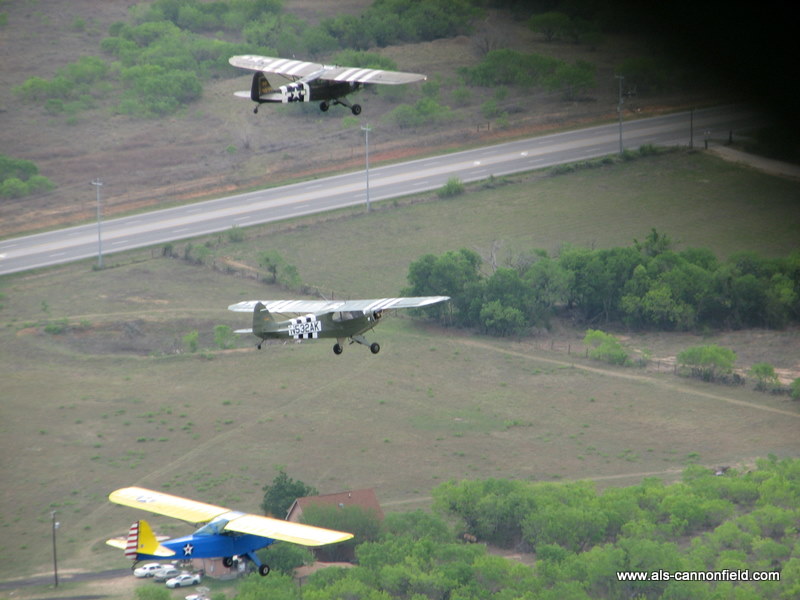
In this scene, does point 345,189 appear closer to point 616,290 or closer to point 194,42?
point 616,290

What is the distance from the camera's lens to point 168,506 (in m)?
59.1

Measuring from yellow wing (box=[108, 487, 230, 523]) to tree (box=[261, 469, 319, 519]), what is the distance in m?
15.8

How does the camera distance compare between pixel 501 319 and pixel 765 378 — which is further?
pixel 501 319

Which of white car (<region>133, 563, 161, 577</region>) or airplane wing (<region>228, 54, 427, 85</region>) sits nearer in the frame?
airplane wing (<region>228, 54, 427, 85</region>)

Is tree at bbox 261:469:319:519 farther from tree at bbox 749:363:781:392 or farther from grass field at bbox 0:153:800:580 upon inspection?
tree at bbox 749:363:781:392

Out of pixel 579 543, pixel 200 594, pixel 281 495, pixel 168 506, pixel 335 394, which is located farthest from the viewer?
pixel 335 394

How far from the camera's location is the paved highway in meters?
127

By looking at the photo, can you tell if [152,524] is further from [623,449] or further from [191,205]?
[191,205]

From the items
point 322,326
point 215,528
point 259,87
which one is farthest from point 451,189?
point 215,528

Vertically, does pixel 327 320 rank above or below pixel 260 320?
below

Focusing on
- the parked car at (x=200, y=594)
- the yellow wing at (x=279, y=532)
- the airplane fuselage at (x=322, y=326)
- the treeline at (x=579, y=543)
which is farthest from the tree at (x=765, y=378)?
the yellow wing at (x=279, y=532)

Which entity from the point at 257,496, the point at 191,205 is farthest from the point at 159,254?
the point at 257,496

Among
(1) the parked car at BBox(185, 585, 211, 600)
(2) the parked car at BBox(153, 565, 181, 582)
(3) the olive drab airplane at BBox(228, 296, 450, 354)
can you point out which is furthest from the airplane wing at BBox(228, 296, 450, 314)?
(2) the parked car at BBox(153, 565, 181, 582)

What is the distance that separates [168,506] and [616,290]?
66891mm
